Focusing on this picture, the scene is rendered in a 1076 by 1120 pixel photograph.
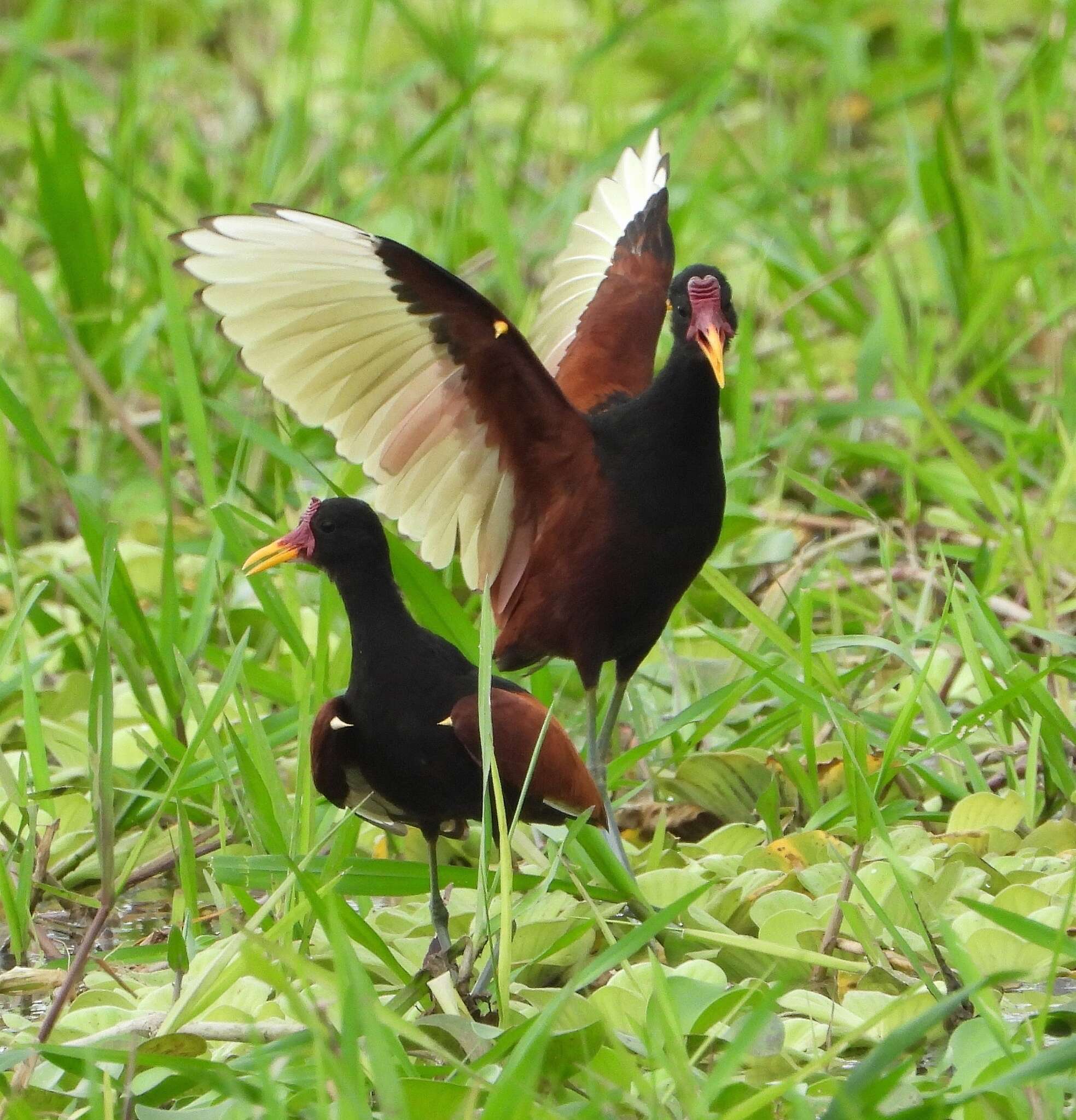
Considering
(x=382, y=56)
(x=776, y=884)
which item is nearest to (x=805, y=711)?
(x=776, y=884)

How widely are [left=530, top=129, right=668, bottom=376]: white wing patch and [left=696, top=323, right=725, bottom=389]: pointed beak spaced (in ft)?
2.95

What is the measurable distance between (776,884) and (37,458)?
2396mm

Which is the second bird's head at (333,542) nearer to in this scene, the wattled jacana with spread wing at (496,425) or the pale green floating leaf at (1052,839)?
the wattled jacana with spread wing at (496,425)

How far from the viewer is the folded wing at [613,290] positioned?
3.50 meters

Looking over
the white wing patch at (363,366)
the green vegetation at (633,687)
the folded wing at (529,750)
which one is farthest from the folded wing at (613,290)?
the folded wing at (529,750)

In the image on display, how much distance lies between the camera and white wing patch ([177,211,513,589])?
8.95 feet

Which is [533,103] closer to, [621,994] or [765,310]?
[765,310]

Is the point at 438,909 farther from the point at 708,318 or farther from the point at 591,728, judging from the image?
the point at 708,318

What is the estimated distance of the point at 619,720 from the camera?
11.5ft

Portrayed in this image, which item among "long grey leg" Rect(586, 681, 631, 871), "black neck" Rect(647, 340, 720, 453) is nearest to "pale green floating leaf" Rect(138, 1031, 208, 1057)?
"long grey leg" Rect(586, 681, 631, 871)

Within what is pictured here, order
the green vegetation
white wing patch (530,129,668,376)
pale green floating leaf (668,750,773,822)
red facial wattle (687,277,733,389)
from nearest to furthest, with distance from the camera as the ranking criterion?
1. the green vegetation
2. red facial wattle (687,277,733,389)
3. pale green floating leaf (668,750,773,822)
4. white wing patch (530,129,668,376)

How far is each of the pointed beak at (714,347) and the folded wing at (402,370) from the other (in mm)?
231

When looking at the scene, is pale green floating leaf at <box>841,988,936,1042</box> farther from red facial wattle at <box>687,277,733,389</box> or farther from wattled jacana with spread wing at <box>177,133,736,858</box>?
red facial wattle at <box>687,277,733,389</box>

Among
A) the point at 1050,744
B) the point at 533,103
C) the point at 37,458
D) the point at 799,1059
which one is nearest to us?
the point at 799,1059
